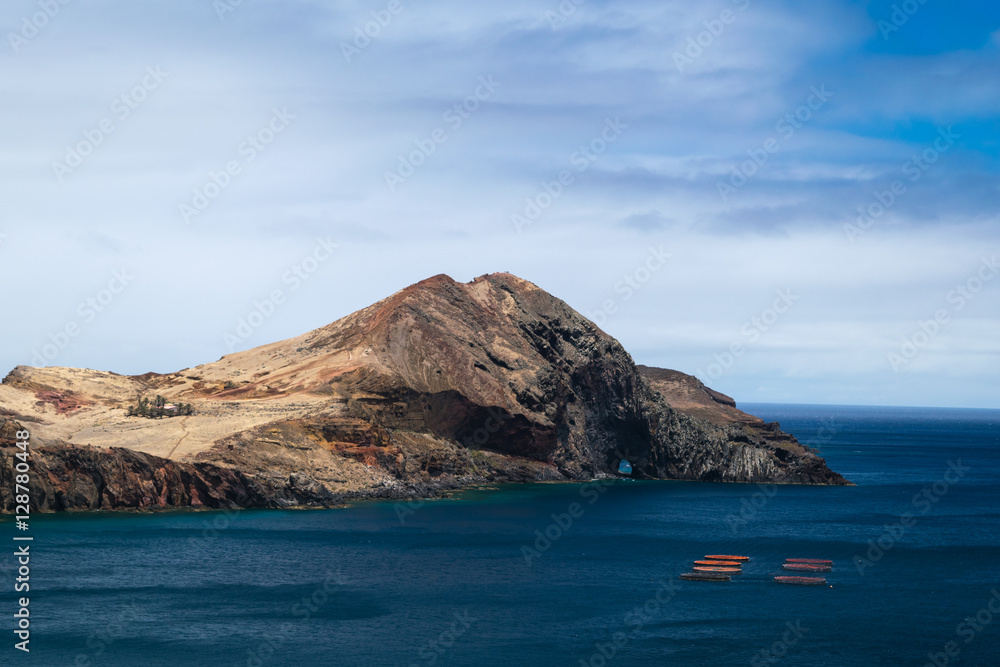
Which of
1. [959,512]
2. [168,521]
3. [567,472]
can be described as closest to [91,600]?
[168,521]

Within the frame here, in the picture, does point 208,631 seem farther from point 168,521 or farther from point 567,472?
point 567,472

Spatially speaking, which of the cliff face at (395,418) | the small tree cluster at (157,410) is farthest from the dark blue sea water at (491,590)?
the small tree cluster at (157,410)

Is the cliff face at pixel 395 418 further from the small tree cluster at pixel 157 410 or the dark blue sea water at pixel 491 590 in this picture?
the dark blue sea water at pixel 491 590

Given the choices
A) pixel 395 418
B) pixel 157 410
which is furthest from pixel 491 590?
pixel 157 410

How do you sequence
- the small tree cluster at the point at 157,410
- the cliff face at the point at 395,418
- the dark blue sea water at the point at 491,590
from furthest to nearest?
the small tree cluster at the point at 157,410 → the cliff face at the point at 395,418 → the dark blue sea water at the point at 491,590

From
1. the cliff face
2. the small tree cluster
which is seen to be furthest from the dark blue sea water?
the small tree cluster

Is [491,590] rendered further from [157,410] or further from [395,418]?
[157,410]
